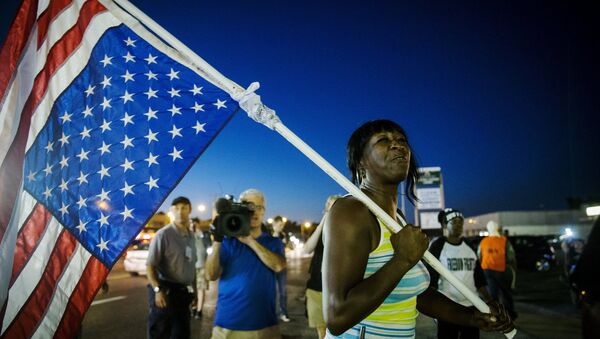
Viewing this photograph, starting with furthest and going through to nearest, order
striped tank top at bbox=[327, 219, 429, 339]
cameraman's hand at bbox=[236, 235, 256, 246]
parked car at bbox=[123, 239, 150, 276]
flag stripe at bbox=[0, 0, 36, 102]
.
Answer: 1. parked car at bbox=[123, 239, 150, 276]
2. cameraman's hand at bbox=[236, 235, 256, 246]
3. flag stripe at bbox=[0, 0, 36, 102]
4. striped tank top at bbox=[327, 219, 429, 339]

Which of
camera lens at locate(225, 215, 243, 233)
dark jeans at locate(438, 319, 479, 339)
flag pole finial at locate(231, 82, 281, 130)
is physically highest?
flag pole finial at locate(231, 82, 281, 130)

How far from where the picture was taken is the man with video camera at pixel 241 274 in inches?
136

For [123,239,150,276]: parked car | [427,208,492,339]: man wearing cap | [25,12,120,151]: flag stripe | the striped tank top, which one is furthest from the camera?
[123,239,150,276]: parked car

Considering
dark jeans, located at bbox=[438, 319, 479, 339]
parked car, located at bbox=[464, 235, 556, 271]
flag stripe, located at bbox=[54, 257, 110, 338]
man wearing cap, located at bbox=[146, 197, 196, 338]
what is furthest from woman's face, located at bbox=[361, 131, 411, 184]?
parked car, located at bbox=[464, 235, 556, 271]

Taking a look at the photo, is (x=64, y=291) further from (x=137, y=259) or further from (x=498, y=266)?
(x=137, y=259)

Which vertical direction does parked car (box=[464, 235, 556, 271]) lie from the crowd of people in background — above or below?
below

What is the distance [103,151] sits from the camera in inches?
107

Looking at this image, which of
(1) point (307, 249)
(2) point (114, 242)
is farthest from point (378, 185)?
(1) point (307, 249)

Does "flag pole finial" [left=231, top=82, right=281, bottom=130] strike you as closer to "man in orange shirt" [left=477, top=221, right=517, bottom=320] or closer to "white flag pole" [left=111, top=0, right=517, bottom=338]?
"white flag pole" [left=111, top=0, right=517, bottom=338]

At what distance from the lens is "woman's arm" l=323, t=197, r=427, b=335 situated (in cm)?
171

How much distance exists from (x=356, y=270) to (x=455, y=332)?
139 inches

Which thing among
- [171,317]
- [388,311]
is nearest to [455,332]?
[388,311]

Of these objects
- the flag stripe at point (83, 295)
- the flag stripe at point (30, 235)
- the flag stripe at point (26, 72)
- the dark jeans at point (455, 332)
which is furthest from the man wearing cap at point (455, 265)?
the flag stripe at point (26, 72)

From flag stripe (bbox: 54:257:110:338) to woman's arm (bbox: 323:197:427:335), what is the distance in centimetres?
170
